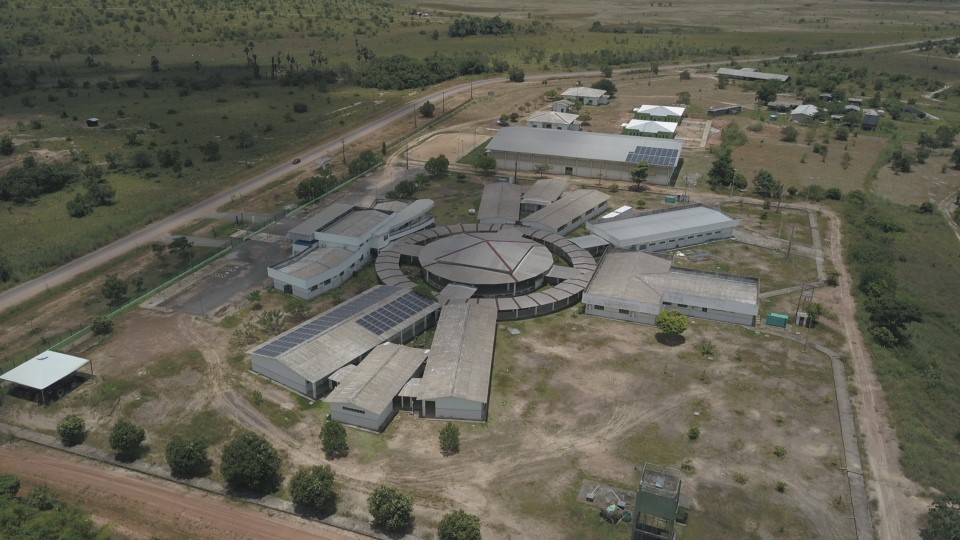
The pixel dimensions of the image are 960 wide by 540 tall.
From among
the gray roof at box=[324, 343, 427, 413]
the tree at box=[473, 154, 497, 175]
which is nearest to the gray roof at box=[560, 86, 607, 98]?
the tree at box=[473, 154, 497, 175]

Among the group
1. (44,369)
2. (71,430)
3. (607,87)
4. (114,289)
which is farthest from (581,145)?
(71,430)

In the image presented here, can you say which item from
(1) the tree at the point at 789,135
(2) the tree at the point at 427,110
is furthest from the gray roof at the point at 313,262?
(1) the tree at the point at 789,135

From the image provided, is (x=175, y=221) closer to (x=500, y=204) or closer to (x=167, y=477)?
(x=500, y=204)

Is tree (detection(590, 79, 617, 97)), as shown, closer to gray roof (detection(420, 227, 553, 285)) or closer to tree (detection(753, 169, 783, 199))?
tree (detection(753, 169, 783, 199))

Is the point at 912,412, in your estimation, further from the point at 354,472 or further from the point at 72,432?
the point at 72,432

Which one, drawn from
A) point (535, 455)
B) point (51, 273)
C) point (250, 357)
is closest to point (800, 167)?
point (535, 455)

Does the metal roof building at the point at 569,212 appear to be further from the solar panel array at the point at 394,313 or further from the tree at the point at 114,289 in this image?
the tree at the point at 114,289
